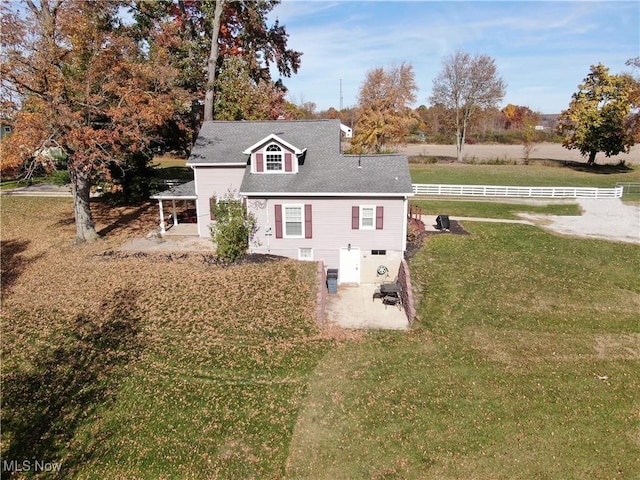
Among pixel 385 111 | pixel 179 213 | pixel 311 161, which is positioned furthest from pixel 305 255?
pixel 385 111

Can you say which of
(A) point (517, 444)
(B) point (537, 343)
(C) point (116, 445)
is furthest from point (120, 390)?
(B) point (537, 343)

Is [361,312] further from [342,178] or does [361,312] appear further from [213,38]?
[213,38]

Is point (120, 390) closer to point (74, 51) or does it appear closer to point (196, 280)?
point (196, 280)

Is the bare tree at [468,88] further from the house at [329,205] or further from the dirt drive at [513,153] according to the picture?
the house at [329,205]

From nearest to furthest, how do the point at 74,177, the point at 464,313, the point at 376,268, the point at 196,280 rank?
the point at 464,313, the point at 196,280, the point at 376,268, the point at 74,177

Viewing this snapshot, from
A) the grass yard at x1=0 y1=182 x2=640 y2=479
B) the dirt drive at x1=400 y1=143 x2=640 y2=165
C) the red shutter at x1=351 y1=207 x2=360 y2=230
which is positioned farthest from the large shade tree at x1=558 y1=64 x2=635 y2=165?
the red shutter at x1=351 y1=207 x2=360 y2=230

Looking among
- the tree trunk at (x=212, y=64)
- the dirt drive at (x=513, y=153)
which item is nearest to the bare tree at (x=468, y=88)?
the dirt drive at (x=513, y=153)
